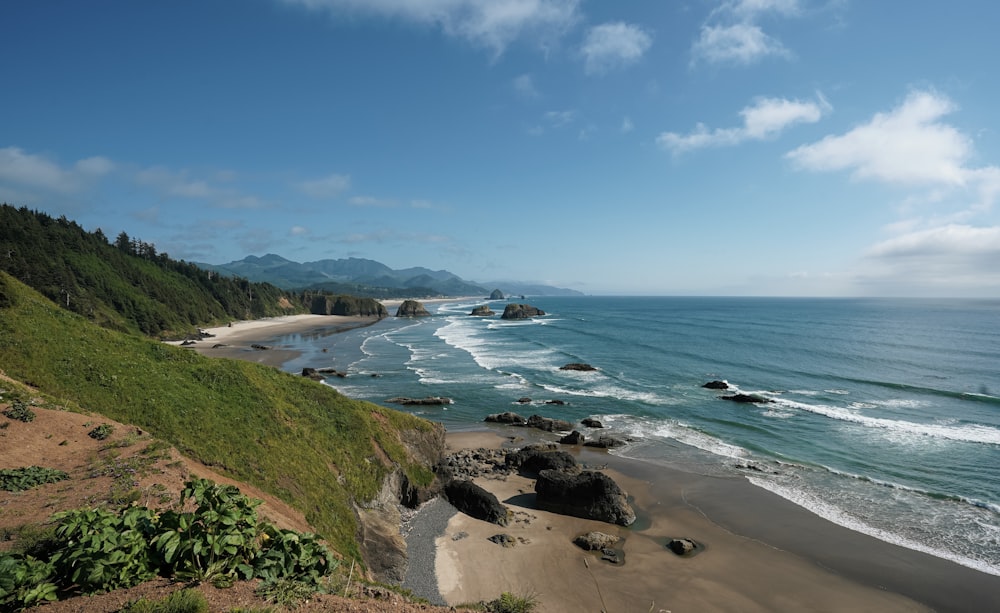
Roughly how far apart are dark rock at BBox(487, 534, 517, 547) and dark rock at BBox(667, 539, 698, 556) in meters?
7.09

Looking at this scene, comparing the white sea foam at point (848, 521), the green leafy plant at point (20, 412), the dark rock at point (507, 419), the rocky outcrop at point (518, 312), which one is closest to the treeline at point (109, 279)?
the dark rock at point (507, 419)

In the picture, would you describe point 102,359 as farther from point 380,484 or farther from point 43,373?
point 380,484

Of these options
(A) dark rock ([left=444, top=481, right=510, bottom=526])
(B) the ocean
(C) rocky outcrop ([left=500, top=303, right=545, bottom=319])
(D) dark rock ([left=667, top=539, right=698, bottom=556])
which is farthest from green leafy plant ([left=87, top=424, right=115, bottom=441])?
(C) rocky outcrop ([left=500, top=303, right=545, bottom=319])

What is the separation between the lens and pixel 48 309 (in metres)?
19.5

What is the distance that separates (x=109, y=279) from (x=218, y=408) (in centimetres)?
9609

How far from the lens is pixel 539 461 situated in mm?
28000

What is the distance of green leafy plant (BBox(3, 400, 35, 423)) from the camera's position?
1252cm

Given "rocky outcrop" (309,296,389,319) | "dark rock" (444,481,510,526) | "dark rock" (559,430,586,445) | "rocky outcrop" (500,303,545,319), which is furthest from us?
"rocky outcrop" (309,296,389,319)

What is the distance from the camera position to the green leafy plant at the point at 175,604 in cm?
616

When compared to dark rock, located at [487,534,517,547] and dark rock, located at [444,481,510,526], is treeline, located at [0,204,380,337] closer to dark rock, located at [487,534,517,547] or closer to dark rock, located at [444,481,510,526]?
dark rock, located at [444,481,510,526]

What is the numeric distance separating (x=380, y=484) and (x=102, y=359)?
472 inches

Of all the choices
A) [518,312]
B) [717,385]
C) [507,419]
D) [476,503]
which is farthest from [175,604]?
[518,312]

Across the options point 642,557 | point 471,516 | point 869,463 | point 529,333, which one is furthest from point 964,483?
point 529,333

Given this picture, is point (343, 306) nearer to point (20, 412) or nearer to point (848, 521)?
point (20, 412)
